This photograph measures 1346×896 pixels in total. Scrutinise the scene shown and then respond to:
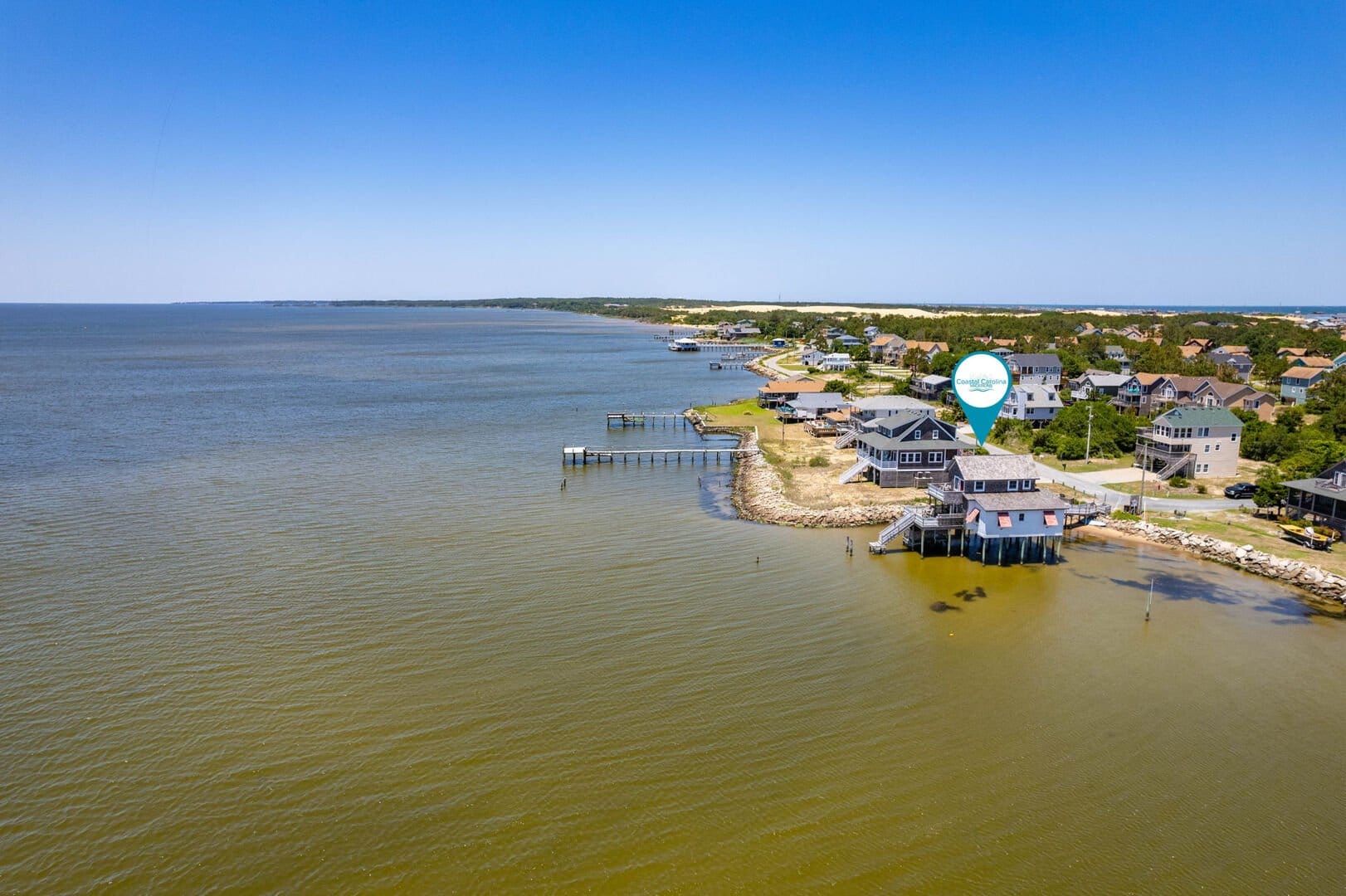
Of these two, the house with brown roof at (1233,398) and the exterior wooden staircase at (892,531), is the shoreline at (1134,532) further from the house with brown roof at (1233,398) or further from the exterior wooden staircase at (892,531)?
the house with brown roof at (1233,398)

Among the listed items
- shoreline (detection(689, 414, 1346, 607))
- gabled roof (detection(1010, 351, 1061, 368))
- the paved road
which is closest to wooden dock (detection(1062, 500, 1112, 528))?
shoreline (detection(689, 414, 1346, 607))

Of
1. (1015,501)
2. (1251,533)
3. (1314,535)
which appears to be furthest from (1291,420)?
(1015,501)

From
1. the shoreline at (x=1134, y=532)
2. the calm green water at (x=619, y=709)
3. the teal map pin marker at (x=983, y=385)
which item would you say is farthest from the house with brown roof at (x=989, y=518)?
the shoreline at (x=1134, y=532)

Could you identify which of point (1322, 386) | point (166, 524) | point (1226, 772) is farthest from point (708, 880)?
point (1322, 386)

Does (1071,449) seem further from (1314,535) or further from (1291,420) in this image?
(1314,535)

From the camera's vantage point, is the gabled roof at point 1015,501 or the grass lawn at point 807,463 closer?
the gabled roof at point 1015,501

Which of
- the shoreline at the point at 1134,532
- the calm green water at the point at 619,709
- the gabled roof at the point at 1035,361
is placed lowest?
the calm green water at the point at 619,709
